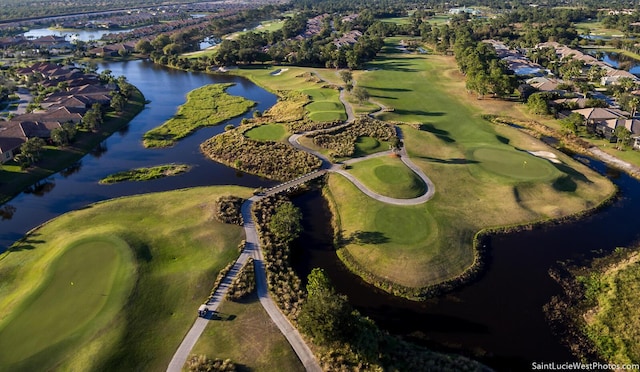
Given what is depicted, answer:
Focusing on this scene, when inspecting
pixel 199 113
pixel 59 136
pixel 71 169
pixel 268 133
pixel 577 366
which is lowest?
pixel 577 366

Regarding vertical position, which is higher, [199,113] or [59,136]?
[59,136]

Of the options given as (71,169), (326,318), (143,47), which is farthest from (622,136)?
(143,47)

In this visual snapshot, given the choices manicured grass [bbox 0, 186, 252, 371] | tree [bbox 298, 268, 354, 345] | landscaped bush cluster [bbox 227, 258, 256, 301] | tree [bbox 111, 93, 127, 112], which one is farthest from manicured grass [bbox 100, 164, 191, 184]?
tree [bbox 298, 268, 354, 345]

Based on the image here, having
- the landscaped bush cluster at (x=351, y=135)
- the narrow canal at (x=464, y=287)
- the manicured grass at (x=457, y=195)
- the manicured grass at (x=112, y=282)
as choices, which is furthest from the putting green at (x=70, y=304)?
the landscaped bush cluster at (x=351, y=135)

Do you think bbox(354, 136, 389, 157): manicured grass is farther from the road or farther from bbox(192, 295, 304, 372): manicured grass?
bbox(192, 295, 304, 372): manicured grass

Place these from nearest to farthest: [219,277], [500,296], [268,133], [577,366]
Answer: [577,366], [500,296], [219,277], [268,133]

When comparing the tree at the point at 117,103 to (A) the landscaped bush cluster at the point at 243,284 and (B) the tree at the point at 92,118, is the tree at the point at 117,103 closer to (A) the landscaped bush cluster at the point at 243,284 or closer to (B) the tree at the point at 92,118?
(B) the tree at the point at 92,118

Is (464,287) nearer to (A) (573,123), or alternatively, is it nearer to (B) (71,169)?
(A) (573,123)

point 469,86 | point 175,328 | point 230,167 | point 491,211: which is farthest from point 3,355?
point 469,86
